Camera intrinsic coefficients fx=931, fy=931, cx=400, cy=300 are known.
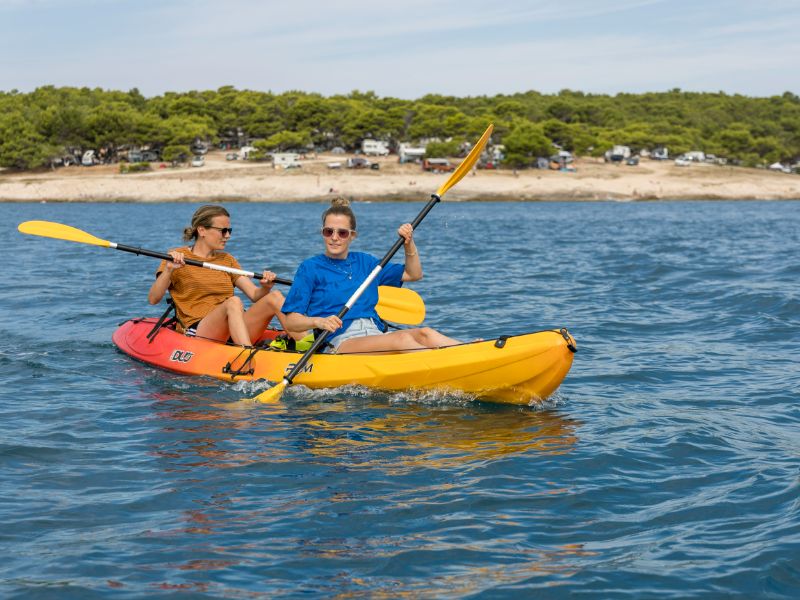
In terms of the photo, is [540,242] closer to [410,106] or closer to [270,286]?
[270,286]

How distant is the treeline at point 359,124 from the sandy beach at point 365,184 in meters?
3.04

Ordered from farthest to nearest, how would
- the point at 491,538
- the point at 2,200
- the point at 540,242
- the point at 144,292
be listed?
the point at 2,200 < the point at 540,242 < the point at 144,292 < the point at 491,538

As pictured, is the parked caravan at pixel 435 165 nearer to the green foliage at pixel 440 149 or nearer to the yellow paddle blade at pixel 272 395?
the green foliage at pixel 440 149

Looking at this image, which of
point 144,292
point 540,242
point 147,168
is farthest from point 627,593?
point 147,168

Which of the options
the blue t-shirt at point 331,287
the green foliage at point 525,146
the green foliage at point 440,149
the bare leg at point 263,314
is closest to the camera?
the blue t-shirt at point 331,287

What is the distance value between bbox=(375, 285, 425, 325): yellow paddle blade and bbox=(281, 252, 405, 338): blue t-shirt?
0.60 metres

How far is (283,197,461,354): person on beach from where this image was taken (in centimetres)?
712

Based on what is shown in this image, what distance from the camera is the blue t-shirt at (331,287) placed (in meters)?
7.28

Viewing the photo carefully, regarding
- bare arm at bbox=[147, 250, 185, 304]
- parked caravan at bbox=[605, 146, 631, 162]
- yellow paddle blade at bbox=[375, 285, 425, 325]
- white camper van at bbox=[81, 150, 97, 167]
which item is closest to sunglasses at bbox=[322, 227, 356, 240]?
yellow paddle blade at bbox=[375, 285, 425, 325]

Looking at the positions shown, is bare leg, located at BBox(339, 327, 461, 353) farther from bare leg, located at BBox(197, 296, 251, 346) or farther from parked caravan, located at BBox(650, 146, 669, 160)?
parked caravan, located at BBox(650, 146, 669, 160)

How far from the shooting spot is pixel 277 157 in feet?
248

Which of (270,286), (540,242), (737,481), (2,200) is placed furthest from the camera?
(2,200)

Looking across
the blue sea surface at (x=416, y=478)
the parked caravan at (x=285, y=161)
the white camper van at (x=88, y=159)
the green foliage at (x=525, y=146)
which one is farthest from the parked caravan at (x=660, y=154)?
the blue sea surface at (x=416, y=478)

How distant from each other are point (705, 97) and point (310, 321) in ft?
417
